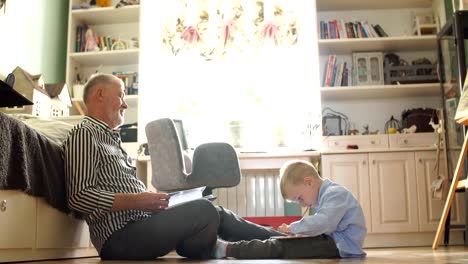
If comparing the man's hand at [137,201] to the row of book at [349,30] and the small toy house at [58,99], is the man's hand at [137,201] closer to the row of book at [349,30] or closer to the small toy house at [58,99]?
the small toy house at [58,99]

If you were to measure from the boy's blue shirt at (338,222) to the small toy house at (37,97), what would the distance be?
1810mm

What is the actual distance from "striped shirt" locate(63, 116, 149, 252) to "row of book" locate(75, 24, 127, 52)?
9.19 ft

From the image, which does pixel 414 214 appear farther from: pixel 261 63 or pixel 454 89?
pixel 261 63

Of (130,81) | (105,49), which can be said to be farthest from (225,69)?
(105,49)

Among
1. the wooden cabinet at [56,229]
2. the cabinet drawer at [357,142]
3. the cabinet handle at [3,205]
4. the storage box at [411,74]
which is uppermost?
the storage box at [411,74]

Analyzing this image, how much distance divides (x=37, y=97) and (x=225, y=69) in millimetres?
1881

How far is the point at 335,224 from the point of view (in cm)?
209

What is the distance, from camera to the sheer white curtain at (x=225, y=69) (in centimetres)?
466

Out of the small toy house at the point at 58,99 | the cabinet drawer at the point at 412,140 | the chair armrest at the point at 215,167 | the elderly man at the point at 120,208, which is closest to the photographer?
the elderly man at the point at 120,208

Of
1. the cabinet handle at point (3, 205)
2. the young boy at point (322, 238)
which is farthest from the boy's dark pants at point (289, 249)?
the cabinet handle at point (3, 205)

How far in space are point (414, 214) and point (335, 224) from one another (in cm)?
218

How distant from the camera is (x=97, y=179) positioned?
6.48 ft

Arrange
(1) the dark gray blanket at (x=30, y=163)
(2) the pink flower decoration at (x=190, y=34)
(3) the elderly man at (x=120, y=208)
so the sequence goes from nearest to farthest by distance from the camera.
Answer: (1) the dark gray blanket at (x=30, y=163), (3) the elderly man at (x=120, y=208), (2) the pink flower decoration at (x=190, y=34)

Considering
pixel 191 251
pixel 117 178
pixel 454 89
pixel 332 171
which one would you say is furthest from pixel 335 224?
pixel 454 89
